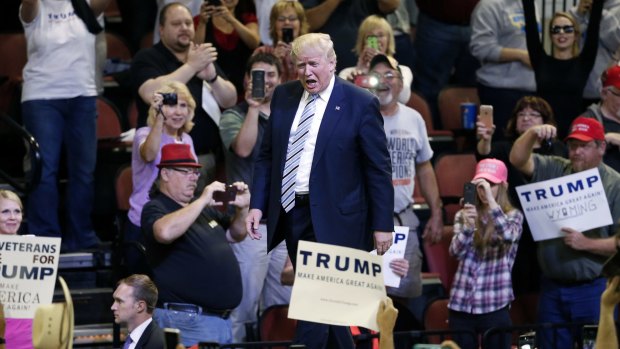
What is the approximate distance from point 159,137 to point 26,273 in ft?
Answer: 7.99

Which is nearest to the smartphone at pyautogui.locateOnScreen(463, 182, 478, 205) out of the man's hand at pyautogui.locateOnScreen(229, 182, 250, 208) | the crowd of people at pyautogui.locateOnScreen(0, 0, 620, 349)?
the crowd of people at pyautogui.locateOnScreen(0, 0, 620, 349)

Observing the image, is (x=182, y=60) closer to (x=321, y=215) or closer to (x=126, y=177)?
(x=126, y=177)

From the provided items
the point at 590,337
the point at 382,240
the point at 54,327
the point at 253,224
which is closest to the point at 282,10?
the point at 253,224

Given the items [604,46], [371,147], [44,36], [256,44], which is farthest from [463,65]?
[371,147]

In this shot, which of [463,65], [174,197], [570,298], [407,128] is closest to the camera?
[174,197]

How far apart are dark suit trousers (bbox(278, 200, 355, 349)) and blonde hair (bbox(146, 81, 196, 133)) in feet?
7.81

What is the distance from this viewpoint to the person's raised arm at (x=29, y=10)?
10.4 m

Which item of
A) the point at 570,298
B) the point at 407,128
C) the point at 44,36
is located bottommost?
the point at 570,298

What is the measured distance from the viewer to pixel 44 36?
10.5 meters

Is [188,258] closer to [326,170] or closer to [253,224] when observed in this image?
[253,224]

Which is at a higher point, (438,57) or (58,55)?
(438,57)

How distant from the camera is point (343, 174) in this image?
7570mm

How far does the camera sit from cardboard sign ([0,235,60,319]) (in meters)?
7.27

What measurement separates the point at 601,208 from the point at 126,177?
346 centimetres
